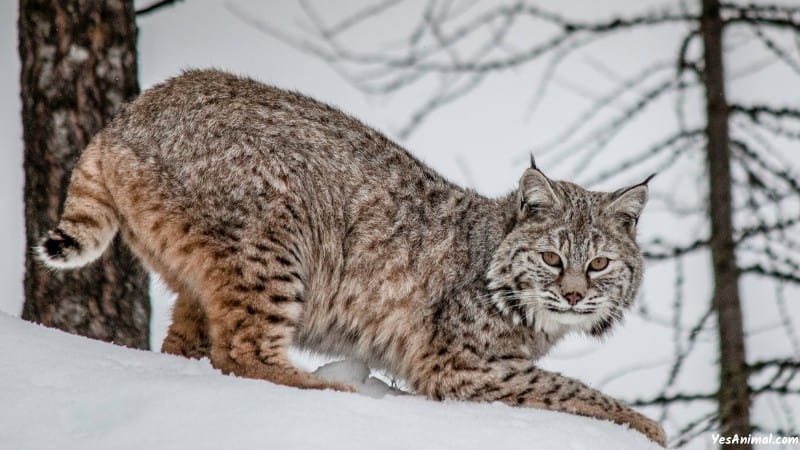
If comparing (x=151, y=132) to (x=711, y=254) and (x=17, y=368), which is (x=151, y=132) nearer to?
(x=17, y=368)

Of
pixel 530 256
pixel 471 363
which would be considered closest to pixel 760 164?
pixel 530 256

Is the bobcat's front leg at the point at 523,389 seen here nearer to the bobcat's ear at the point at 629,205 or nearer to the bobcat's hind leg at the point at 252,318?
the bobcat's hind leg at the point at 252,318

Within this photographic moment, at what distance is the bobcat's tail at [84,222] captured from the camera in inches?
187

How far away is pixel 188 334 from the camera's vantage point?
550 cm

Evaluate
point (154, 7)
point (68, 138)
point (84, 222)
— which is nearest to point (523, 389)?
point (84, 222)

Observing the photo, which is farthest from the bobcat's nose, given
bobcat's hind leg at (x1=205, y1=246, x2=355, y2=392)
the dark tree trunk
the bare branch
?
the bare branch

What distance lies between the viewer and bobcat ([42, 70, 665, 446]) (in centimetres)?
492

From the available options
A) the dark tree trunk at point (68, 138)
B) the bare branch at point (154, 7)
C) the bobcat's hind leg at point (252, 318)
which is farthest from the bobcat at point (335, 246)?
the bare branch at point (154, 7)

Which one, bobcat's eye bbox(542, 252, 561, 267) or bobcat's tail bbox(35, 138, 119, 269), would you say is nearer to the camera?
bobcat's tail bbox(35, 138, 119, 269)

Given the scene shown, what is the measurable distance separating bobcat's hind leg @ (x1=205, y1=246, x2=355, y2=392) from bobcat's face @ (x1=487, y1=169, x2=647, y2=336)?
3.40 ft

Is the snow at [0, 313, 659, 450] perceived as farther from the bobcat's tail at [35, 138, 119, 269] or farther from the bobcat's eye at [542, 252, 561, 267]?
the bobcat's eye at [542, 252, 561, 267]

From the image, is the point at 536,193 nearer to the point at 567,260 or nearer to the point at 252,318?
the point at 567,260

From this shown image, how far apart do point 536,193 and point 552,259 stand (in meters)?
0.38

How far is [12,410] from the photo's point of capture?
3.49 meters
